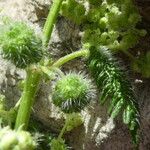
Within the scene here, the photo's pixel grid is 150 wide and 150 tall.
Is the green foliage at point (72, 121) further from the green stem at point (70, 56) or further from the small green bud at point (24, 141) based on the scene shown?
the small green bud at point (24, 141)

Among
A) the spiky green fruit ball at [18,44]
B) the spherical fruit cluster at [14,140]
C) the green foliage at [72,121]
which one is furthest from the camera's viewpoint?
the green foliage at [72,121]

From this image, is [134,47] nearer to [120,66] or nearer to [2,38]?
[120,66]

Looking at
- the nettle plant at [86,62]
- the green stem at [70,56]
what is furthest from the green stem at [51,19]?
the green stem at [70,56]

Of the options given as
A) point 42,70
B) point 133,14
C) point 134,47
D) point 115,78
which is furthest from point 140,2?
point 42,70

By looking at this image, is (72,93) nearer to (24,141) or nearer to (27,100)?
(27,100)

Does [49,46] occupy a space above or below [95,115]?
above

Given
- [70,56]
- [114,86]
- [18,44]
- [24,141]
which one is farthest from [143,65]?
[24,141]

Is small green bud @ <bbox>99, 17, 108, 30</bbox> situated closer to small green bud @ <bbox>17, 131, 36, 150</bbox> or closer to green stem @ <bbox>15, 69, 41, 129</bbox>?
green stem @ <bbox>15, 69, 41, 129</bbox>
